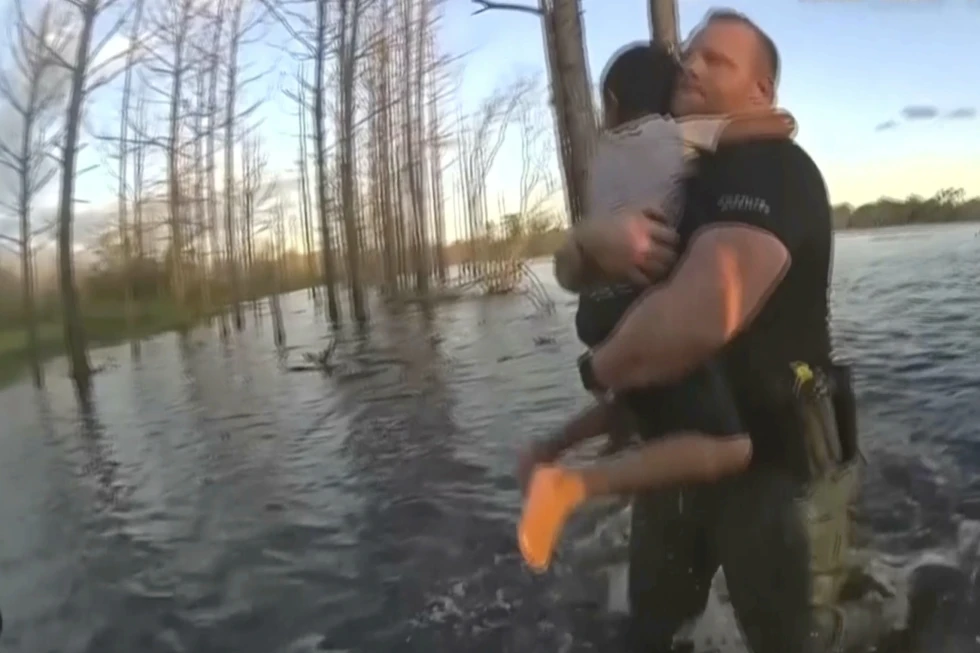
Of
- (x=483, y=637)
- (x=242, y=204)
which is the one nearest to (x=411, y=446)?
(x=483, y=637)

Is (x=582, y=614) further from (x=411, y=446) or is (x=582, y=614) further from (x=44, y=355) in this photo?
(x=44, y=355)

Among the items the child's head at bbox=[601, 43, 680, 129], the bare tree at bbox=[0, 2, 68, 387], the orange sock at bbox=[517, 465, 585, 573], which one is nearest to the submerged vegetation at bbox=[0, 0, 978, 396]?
the bare tree at bbox=[0, 2, 68, 387]

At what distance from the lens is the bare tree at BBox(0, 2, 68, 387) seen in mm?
1287

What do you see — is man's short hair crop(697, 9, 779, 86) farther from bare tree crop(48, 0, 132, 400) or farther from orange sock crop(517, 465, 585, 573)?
bare tree crop(48, 0, 132, 400)

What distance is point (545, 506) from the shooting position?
2.87 feet

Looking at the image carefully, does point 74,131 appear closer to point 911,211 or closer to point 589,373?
point 589,373

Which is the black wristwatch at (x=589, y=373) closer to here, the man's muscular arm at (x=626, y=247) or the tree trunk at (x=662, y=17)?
the man's muscular arm at (x=626, y=247)

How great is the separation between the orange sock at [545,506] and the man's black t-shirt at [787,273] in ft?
0.58

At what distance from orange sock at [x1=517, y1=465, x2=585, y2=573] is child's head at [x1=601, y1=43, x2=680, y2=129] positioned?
1.06 feet

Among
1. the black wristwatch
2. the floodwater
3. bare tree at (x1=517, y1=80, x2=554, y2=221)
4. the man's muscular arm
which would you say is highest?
bare tree at (x1=517, y1=80, x2=554, y2=221)

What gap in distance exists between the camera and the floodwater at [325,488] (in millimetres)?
1352

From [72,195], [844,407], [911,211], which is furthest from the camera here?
[911,211]

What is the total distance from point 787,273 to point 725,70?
19 cm

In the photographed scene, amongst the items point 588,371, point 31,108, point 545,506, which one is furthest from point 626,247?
point 31,108
